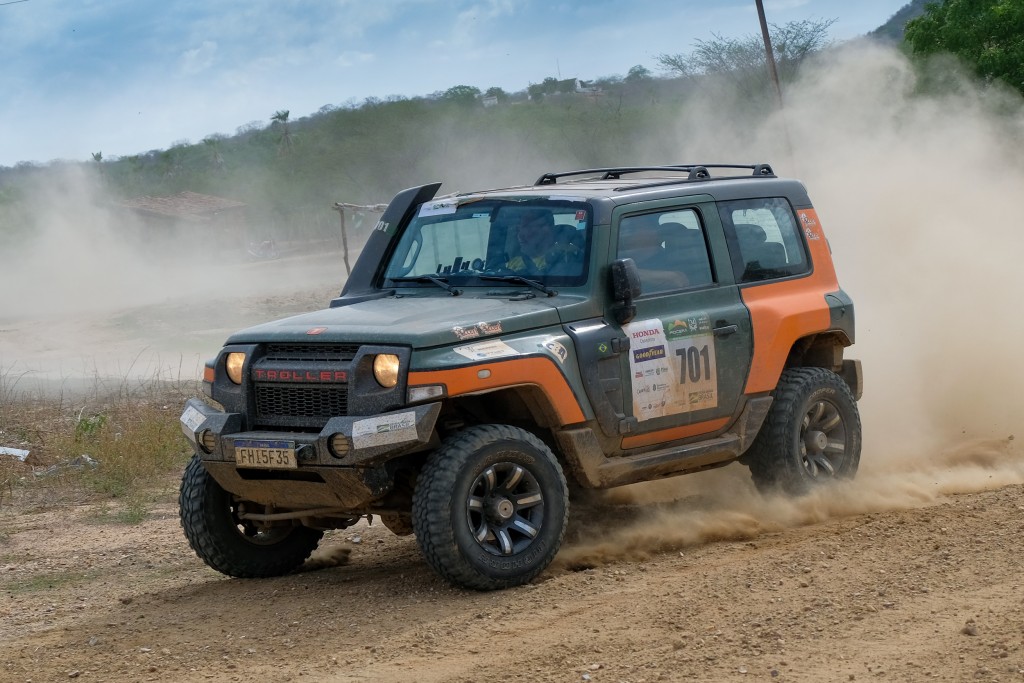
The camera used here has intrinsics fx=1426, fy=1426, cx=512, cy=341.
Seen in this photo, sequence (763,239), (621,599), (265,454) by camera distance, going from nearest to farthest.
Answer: (621,599) < (265,454) < (763,239)

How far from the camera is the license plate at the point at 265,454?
21.7 ft

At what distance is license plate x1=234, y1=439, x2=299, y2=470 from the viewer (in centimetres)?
662

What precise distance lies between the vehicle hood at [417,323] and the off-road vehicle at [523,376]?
0.01 metres

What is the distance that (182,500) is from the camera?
7547 millimetres

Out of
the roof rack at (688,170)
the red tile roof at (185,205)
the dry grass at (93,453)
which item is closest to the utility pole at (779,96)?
the dry grass at (93,453)

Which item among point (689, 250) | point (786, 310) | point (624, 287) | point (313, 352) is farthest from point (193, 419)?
point (786, 310)

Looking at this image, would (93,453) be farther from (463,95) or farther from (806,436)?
(463,95)

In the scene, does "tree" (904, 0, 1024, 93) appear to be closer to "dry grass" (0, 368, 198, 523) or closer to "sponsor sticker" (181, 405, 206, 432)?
"dry grass" (0, 368, 198, 523)

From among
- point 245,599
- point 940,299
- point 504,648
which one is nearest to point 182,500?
point 245,599

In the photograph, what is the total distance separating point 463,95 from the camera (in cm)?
6216

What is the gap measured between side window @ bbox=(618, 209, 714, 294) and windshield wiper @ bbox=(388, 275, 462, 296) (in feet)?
2.97

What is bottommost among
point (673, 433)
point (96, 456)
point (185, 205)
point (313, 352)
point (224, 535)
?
point (96, 456)

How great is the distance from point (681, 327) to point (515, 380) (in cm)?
126

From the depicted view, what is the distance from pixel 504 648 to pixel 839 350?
Result: 382 centimetres
